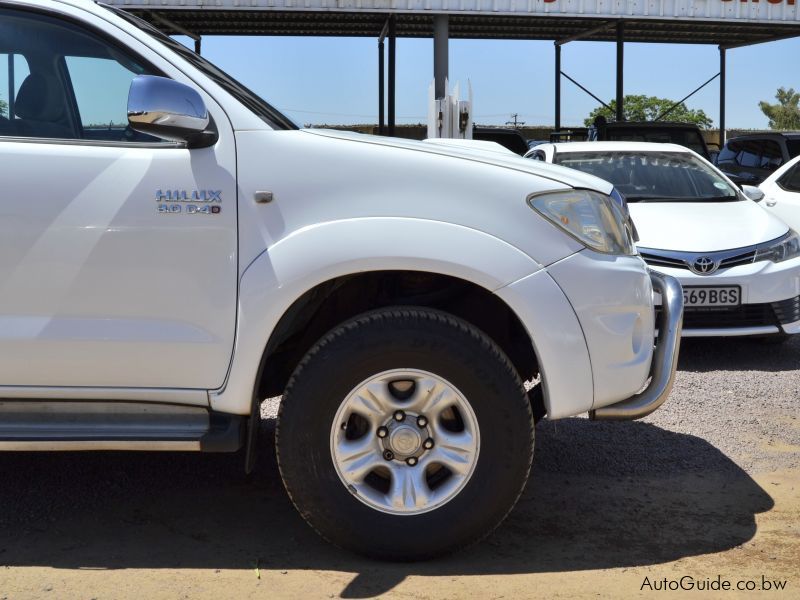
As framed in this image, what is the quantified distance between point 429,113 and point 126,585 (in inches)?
471

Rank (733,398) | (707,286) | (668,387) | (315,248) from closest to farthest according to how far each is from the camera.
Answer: (315,248) < (668,387) < (733,398) < (707,286)

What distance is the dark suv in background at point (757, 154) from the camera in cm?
1292

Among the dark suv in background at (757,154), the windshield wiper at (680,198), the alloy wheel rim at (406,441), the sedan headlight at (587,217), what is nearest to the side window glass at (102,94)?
the alloy wheel rim at (406,441)

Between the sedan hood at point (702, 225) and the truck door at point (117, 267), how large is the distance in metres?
4.14

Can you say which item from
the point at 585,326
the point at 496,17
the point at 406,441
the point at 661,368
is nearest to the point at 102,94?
the point at 406,441

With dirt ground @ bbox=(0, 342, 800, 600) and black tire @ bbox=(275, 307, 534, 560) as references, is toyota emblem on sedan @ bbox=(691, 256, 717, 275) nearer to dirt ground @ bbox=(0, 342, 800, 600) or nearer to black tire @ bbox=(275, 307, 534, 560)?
dirt ground @ bbox=(0, 342, 800, 600)

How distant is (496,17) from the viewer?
2012cm

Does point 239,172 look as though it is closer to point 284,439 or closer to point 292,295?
point 292,295

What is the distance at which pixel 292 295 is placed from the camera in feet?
10.6

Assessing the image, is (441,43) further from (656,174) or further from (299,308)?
(299,308)

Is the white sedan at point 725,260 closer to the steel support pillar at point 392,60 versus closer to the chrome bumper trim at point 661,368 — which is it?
the chrome bumper trim at point 661,368

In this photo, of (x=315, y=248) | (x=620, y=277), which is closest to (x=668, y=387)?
(x=620, y=277)

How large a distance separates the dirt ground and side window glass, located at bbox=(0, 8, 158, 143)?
145cm

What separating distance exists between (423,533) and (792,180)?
7076 mm
